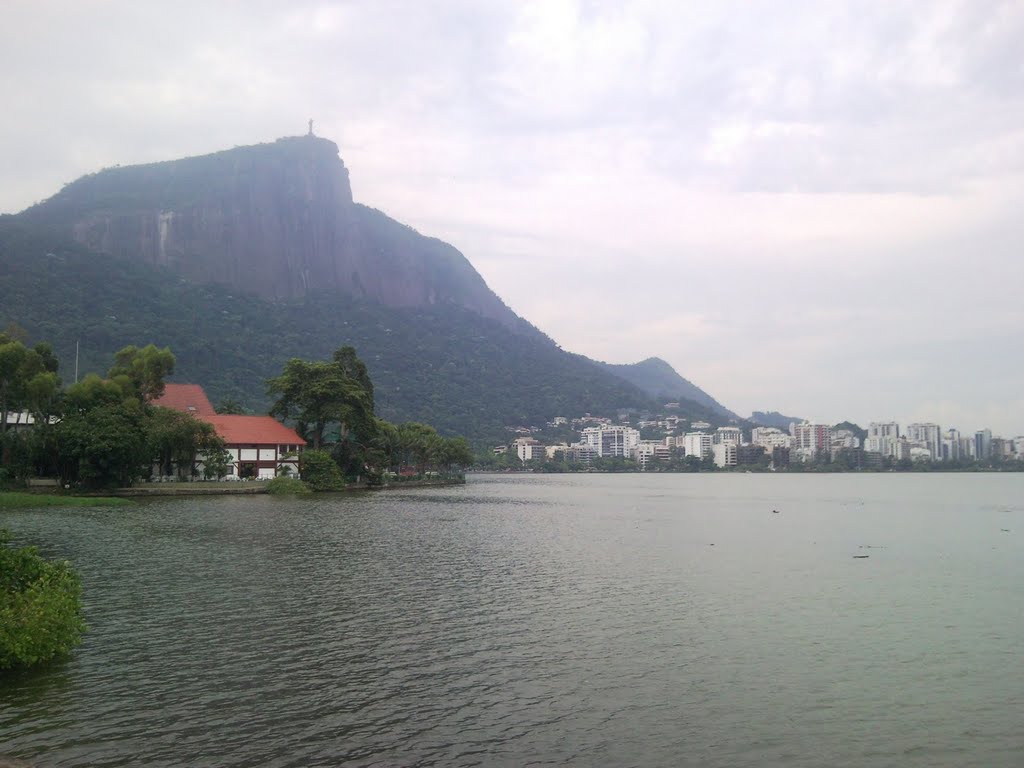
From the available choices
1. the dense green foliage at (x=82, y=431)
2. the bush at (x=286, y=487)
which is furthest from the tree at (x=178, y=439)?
the bush at (x=286, y=487)

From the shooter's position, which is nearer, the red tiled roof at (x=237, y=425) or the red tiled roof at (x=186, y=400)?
the red tiled roof at (x=237, y=425)

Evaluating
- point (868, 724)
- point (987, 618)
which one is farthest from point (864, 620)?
point (868, 724)

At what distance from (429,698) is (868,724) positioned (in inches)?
290

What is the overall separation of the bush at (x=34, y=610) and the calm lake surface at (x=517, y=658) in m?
0.51

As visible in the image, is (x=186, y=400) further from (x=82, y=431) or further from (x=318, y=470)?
(x=82, y=431)

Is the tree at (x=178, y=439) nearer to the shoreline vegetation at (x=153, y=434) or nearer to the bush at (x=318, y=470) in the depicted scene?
the shoreline vegetation at (x=153, y=434)

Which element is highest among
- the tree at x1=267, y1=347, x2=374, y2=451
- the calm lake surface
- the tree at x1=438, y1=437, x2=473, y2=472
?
the tree at x1=267, y1=347, x2=374, y2=451

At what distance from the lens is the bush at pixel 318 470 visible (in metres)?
76.9

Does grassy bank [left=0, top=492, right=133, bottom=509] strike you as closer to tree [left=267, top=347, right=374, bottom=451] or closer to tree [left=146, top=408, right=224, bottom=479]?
tree [left=146, top=408, right=224, bottom=479]

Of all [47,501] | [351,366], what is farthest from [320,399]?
[47,501]

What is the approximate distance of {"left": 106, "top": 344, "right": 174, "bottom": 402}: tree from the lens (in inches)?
2825

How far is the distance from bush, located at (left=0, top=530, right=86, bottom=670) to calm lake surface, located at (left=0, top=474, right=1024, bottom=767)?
0.51 m

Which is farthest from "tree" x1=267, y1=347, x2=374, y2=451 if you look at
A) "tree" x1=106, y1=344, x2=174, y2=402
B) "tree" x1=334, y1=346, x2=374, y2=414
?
"tree" x1=106, y1=344, x2=174, y2=402

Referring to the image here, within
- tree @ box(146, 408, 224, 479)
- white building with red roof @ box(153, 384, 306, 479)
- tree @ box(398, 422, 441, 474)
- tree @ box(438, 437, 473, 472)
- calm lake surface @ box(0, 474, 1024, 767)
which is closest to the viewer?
calm lake surface @ box(0, 474, 1024, 767)
